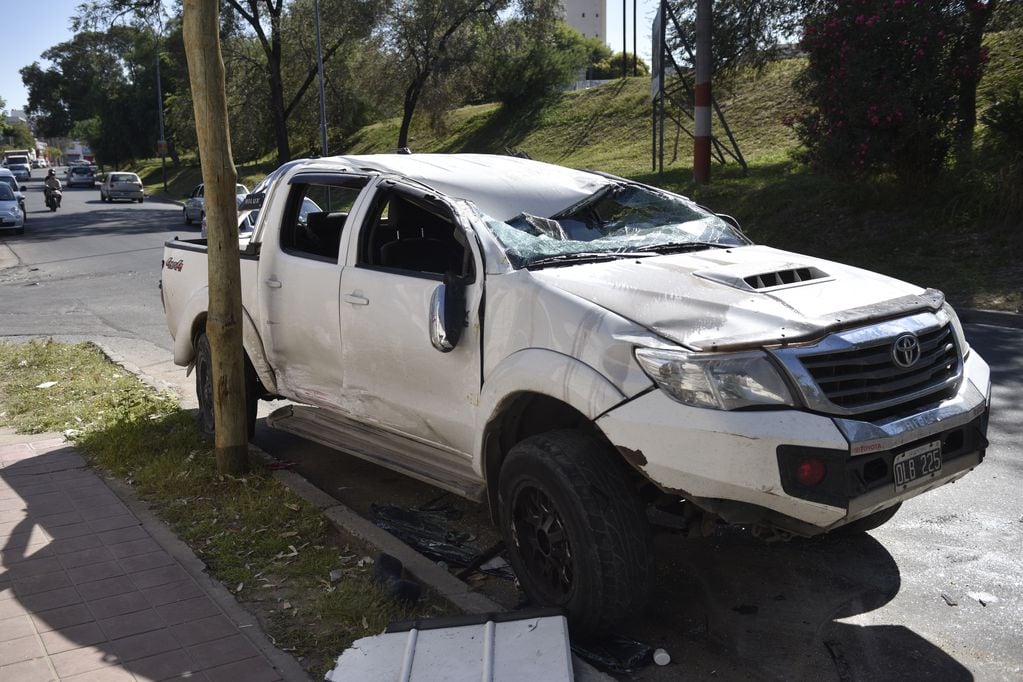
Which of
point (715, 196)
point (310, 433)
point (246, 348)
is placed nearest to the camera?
point (310, 433)

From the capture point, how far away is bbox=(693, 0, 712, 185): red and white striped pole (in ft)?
57.2

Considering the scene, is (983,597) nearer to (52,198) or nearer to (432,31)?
(432,31)

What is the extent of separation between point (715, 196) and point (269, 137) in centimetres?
3838

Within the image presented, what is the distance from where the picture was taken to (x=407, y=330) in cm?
471

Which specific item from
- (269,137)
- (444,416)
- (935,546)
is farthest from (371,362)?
(269,137)

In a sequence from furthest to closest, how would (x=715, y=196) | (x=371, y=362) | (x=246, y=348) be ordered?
1. (x=715, y=196)
2. (x=246, y=348)
3. (x=371, y=362)

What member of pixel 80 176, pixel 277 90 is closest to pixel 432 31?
pixel 277 90

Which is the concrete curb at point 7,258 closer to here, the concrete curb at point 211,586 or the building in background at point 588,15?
the concrete curb at point 211,586

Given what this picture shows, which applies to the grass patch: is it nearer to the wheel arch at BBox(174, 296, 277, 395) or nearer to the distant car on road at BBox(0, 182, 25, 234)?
the wheel arch at BBox(174, 296, 277, 395)

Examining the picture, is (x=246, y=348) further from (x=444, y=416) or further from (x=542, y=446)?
(x=542, y=446)

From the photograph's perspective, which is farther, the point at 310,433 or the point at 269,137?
the point at 269,137

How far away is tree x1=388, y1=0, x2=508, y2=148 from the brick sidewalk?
31.6 metres

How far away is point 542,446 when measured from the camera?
380 cm

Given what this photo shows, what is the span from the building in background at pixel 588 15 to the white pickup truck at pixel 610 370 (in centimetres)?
12518
